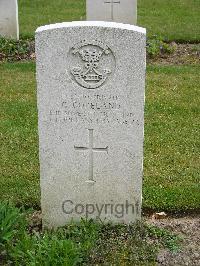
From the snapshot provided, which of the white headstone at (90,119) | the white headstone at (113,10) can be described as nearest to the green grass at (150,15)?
the white headstone at (113,10)

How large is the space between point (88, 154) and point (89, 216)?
20.0 inches

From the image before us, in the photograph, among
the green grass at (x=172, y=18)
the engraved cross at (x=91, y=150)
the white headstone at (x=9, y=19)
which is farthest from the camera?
the green grass at (x=172, y=18)

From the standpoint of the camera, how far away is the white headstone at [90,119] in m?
3.94

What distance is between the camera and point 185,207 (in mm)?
4809

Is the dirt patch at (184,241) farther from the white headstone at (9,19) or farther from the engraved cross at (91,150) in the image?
the white headstone at (9,19)

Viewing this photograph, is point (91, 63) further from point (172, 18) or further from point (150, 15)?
point (150, 15)

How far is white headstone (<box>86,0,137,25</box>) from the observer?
34.0 ft

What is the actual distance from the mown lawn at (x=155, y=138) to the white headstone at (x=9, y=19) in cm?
147

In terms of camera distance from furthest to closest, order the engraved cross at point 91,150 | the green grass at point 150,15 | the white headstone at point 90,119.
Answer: the green grass at point 150,15, the engraved cross at point 91,150, the white headstone at point 90,119

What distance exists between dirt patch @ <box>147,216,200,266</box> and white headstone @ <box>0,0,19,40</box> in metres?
6.29

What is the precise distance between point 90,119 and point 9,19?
6.40m

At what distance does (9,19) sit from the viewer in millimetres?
10078

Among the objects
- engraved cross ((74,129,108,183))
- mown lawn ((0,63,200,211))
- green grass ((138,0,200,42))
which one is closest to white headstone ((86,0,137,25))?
green grass ((138,0,200,42))

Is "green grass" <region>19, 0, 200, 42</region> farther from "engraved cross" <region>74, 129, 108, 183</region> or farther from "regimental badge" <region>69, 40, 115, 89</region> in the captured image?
"regimental badge" <region>69, 40, 115, 89</region>
